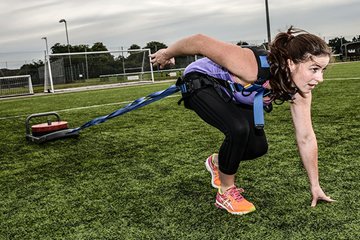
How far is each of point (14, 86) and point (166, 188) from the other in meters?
24.0

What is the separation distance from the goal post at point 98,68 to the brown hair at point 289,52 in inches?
883

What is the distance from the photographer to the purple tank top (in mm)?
2658

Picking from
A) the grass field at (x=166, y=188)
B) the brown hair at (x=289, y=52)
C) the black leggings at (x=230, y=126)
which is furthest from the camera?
the black leggings at (x=230, y=126)

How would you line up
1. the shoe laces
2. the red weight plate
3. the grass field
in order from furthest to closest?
the red weight plate → the shoe laces → the grass field

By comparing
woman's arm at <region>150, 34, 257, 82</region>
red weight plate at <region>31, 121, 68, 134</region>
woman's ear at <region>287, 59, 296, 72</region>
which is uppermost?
woman's arm at <region>150, 34, 257, 82</region>

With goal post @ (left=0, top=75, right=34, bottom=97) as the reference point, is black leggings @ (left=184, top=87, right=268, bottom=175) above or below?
below

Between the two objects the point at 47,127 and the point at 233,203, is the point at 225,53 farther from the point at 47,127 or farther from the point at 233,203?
the point at 47,127

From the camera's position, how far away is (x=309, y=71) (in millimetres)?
2277

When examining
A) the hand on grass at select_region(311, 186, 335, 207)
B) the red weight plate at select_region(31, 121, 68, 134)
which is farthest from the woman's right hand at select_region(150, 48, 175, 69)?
the red weight plate at select_region(31, 121, 68, 134)

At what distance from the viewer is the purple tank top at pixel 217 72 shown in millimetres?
2658

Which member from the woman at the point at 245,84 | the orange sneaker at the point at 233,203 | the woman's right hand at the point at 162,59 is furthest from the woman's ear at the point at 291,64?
the orange sneaker at the point at 233,203

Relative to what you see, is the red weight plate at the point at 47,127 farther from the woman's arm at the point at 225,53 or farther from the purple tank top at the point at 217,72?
the woman's arm at the point at 225,53

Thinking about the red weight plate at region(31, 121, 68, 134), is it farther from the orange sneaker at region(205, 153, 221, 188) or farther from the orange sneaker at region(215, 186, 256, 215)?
the orange sneaker at region(215, 186, 256, 215)

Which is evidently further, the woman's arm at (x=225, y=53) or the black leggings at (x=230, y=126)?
the black leggings at (x=230, y=126)
